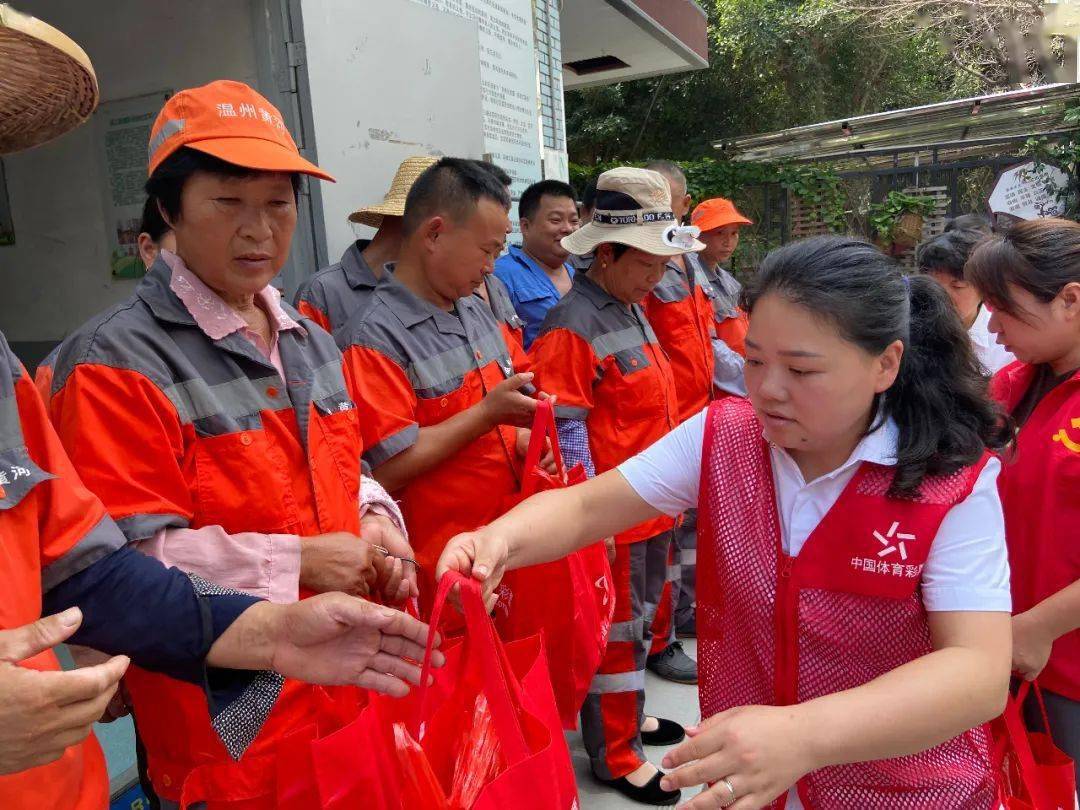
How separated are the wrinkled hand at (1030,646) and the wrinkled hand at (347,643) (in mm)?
1310

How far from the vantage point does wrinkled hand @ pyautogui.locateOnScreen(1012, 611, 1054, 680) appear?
1815 millimetres

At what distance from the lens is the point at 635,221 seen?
3.14m

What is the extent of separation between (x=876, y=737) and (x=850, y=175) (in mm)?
11498

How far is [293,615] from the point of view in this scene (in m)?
1.37

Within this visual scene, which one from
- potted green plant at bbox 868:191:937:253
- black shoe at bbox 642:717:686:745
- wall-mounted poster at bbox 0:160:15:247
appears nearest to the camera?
black shoe at bbox 642:717:686:745

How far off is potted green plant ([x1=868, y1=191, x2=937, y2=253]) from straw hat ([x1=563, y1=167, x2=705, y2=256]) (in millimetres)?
8436

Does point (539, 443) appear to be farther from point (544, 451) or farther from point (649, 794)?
point (649, 794)

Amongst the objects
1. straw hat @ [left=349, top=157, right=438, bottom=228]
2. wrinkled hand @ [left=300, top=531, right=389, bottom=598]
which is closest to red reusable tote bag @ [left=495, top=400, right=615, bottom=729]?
wrinkled hand @ [left=300, top=531, right=389, bottom=598]

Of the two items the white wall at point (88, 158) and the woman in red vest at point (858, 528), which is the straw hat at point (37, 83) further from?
the white wall at point (88, 158)

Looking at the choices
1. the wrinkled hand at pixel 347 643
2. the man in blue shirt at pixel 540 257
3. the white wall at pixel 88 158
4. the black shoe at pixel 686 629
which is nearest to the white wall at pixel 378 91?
the white wall at pixel 88 158

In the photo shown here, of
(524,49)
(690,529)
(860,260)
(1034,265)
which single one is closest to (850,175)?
(524,49)

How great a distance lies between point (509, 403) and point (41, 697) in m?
1.50

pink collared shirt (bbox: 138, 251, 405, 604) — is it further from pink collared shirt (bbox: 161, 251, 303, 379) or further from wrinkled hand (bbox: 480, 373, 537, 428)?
wrinkled hand (bbox: 480, 373, 537, 428)

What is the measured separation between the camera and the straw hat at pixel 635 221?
3.08 metres
